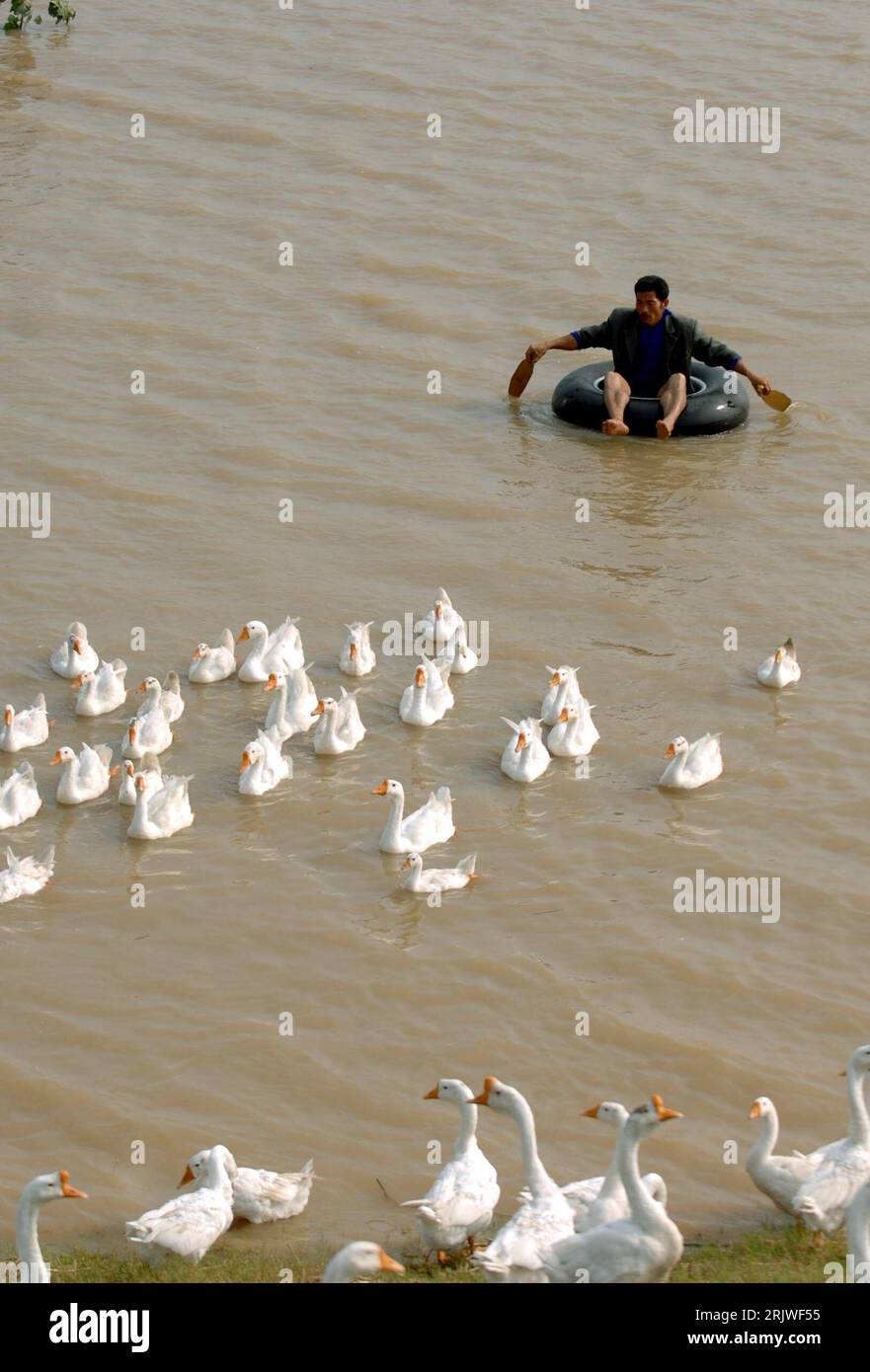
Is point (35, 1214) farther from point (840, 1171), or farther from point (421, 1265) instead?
point (840, 1171)

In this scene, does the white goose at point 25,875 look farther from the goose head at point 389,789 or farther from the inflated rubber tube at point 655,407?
the inflated rubber tube at point 655,407

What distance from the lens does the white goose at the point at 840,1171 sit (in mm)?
8164

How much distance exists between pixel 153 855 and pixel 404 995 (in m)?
1.91

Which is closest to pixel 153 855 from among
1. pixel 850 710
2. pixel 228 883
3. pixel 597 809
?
pixel 228 883

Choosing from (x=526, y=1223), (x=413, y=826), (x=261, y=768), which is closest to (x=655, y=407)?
(x=261, y=768)

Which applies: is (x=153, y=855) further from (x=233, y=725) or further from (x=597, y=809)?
(x=597, y=809)

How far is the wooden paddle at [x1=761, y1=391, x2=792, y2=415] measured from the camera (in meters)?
16.4

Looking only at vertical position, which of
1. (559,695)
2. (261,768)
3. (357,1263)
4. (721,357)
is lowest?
(357,1263)

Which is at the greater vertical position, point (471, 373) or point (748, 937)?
point (471, 373)

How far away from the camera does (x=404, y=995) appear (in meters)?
9.98

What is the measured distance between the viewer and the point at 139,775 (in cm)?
1142

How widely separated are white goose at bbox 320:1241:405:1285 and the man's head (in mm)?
9944

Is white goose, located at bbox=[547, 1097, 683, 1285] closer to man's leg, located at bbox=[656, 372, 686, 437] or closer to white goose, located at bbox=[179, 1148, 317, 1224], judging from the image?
white goose, located at bbox=[179, 1148, 317, 1224]

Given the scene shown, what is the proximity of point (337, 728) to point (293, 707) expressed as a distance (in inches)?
15.0
